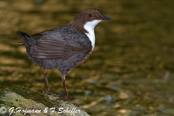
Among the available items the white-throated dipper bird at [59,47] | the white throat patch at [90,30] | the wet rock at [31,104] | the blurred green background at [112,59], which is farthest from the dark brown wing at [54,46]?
the blurred green background at [112,59]

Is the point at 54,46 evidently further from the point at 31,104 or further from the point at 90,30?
the point at 31,104

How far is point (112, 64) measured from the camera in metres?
10.7

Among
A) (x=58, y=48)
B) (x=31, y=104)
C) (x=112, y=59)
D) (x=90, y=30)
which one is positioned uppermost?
(x=90, y=30)

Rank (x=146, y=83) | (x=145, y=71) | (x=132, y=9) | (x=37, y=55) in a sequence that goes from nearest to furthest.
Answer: (x=37, y=55) < (x=146, y=83) < (x=145, y=71) < (x=132, y=9)

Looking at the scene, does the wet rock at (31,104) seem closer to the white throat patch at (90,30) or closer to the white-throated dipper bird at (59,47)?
the white-throated dipper bird at (59,47)

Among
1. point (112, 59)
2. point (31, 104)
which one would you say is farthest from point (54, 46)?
point (112, 59)

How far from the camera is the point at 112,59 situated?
11.0m

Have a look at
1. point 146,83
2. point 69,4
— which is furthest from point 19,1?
point 146,83

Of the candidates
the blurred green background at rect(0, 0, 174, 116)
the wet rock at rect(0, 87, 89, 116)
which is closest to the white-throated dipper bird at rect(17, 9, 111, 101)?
the wet rock at rect(0, 87, 89, 116)

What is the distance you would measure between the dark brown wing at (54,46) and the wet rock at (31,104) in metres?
0.67

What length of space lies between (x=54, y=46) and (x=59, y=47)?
9 centimetres

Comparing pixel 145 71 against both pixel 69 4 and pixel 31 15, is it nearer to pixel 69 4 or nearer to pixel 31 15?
pixel 31 15

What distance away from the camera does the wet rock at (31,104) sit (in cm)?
500

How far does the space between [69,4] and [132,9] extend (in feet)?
9.85
